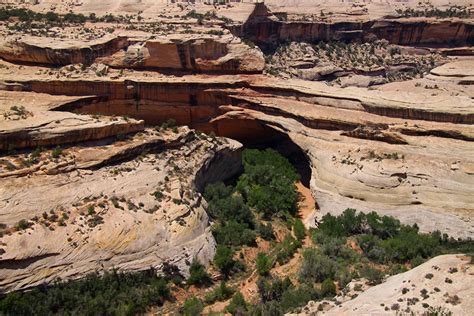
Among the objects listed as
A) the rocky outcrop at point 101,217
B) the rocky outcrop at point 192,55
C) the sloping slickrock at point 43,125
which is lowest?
the rocky outcrop at point 101,217

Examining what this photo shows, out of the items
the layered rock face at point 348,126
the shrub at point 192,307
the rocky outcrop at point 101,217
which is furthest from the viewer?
the layered rock face at point 348,126

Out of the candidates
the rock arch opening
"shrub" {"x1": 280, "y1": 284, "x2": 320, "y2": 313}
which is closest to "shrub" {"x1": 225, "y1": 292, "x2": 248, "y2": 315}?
"shrub" {"x1": 280, "y1": 284, "x2": 320, "y2": 313}

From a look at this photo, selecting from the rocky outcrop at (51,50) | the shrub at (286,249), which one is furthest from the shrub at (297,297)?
→ the rocky outcrop at (51,50)

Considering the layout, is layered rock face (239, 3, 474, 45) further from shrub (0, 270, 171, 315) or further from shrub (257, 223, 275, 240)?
shrub (0, 270, 171, 315)

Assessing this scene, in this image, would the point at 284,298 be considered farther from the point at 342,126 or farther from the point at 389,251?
the point at 342,126

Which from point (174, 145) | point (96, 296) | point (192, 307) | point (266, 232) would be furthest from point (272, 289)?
point (174, 145)

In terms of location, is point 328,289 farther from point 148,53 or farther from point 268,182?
point 148,53

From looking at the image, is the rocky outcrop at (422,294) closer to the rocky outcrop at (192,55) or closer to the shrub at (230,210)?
the shrub at (230,210)

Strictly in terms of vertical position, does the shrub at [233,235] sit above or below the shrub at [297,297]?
below

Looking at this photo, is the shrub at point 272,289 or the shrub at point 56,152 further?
the shrub at point 56,152
